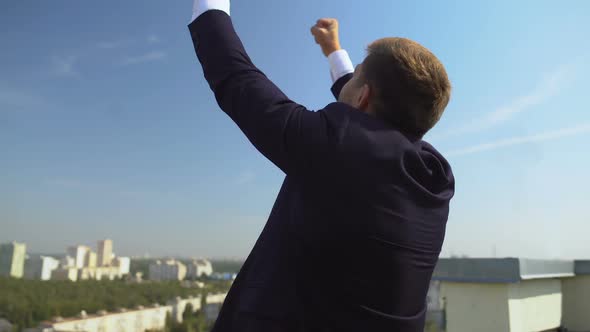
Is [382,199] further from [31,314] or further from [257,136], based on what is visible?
[31,314]

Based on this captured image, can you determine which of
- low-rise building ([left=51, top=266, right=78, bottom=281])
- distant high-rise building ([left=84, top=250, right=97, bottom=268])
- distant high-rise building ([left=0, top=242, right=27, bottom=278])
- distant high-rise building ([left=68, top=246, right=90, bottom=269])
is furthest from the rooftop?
distant high-rise building ([left=84, top=250, right=97, bottom=268])

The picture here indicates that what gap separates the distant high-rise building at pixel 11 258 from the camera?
44.7 meters

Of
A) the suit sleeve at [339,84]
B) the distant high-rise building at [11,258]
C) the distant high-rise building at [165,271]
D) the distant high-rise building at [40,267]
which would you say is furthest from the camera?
the distant high-rise building at [165,271]

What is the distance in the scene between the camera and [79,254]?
58.5 meters

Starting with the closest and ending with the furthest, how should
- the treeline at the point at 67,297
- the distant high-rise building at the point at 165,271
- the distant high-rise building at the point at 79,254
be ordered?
the treeline at the point at 67,297 < the distant high-rise building at the point at 79,254 < the distant high-rise building at the point at 165,271

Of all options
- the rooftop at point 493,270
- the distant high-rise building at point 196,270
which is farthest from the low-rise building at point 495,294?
the distant high-rise building at point 196,270

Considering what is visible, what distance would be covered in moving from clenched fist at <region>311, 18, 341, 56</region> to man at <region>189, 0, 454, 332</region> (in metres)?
0.33

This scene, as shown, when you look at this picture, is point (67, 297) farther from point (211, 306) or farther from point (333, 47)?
point (333, 47)

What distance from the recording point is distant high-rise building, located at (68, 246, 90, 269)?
58.2 m

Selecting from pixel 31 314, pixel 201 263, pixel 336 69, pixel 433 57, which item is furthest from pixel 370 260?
pixel 201 263

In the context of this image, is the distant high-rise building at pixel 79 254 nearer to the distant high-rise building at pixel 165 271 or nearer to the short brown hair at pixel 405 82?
the distant high-rise building at pixel 165 271

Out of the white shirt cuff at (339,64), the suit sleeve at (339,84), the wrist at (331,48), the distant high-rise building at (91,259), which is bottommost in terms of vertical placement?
the distant high-rise building at (91,259)

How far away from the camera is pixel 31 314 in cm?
2997

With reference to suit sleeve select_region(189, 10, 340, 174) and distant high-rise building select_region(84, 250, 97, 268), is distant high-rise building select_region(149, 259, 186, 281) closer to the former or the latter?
distant high-rise building select_region(84, 250, 97, 268)
